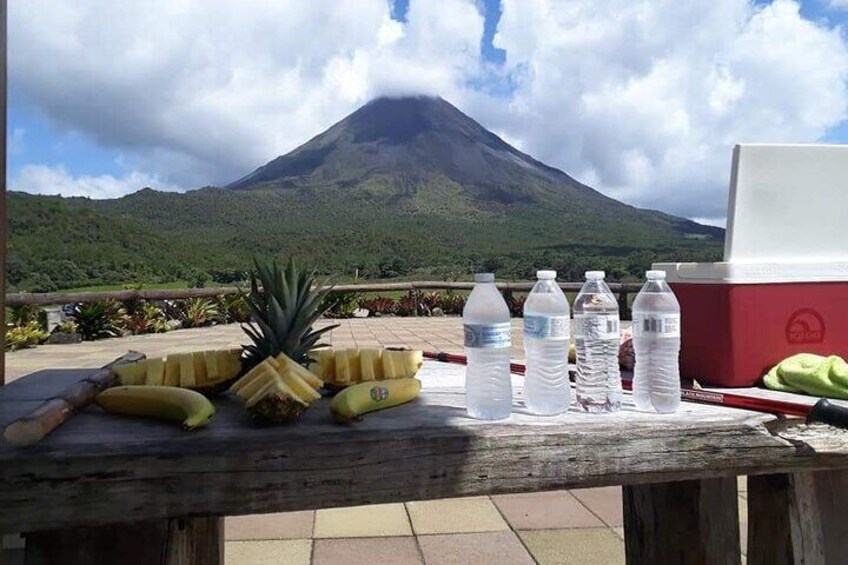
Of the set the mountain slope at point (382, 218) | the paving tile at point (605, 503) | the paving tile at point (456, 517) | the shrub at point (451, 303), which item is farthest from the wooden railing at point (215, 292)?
the mountain slope at point (382, 218)

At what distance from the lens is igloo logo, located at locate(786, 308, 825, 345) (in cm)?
123

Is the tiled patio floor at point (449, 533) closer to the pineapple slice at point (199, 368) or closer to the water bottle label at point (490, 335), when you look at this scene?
the pineapple slice at point (199, 368)

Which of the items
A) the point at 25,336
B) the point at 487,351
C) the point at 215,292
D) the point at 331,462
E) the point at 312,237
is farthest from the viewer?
the point at 312,237

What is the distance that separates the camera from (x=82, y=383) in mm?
1156

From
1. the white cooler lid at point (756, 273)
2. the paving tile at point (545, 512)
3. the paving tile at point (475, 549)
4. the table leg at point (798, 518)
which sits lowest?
the paving tile at point (475, 549)

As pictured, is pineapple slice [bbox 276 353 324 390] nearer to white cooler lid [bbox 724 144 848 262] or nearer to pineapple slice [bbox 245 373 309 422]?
pineapple slice [bbox 245 373 309 422]

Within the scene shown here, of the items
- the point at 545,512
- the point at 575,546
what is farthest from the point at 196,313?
the point at 575,546

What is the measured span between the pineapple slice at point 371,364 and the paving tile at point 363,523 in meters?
1.25

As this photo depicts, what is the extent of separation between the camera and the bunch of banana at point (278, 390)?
3.18ft

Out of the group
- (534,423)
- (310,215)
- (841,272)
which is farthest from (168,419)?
(310,215)

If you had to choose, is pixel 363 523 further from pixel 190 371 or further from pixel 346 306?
pixel 346 306

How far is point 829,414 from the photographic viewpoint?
978mm

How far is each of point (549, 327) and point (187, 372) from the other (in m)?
0.66

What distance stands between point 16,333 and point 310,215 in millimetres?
61891
